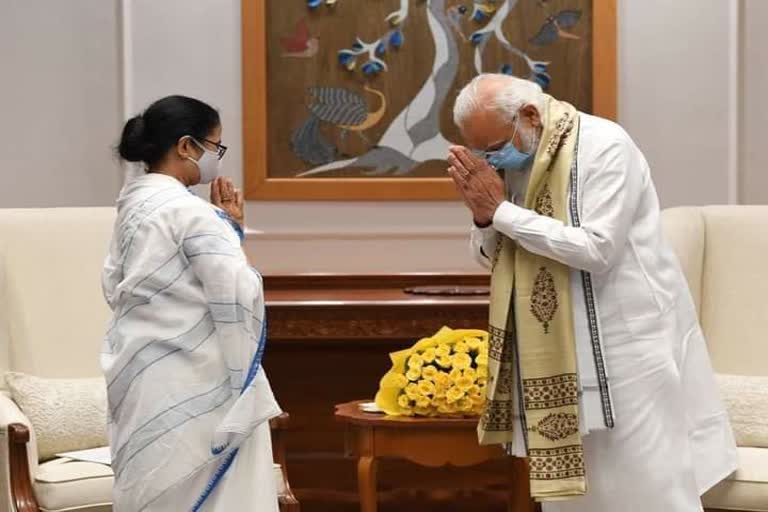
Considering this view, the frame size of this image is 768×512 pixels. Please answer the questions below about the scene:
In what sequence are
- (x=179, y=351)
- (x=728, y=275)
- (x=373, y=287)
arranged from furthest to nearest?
(x=373, y=287), (x=728, y=275), (x=179, y=351)

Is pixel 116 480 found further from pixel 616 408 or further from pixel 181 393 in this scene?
pixel 616 408

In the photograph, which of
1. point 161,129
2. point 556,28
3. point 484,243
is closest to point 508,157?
point 484,243

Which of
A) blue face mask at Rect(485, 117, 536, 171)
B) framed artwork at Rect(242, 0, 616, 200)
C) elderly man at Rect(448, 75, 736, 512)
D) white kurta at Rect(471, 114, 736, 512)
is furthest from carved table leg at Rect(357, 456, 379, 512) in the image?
framed artwork at Rect(242, 0, 616, 200)

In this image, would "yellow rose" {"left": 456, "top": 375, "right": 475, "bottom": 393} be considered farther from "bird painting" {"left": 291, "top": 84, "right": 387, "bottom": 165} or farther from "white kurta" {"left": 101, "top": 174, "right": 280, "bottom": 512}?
"bird painting" {"left": 291, "top": 84, "right": 387, "bottom": 165}

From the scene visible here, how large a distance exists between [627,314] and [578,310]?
0.38ft

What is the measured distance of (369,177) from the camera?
5566 mm

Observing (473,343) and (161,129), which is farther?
(473,343)

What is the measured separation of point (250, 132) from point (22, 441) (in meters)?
2.12

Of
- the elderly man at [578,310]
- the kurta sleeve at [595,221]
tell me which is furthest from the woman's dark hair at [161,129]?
the kurta sleeve at [595,221]

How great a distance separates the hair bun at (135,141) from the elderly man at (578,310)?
0.75 metres

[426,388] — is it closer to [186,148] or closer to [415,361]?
[415,361]

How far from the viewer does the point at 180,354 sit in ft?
10.1

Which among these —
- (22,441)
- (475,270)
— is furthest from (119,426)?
(475,270)

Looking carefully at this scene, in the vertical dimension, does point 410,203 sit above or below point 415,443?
above
